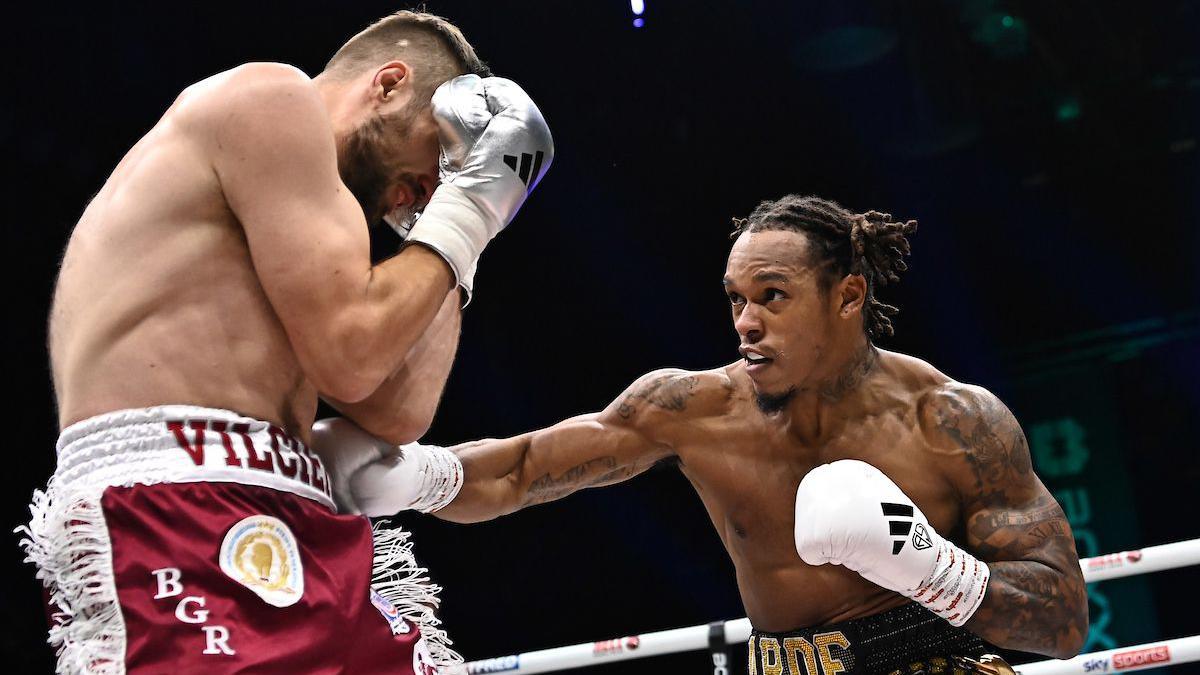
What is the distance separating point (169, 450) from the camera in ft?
3.63

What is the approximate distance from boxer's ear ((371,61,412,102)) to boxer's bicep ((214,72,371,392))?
0.75 feet

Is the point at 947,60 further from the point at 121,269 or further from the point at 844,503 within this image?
the point at 121,269

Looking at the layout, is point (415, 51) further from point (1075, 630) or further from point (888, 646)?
point (1075, 630)

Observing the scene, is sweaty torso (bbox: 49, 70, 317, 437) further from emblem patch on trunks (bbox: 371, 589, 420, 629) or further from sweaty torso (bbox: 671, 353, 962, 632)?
sweaty torso (bbox: 671, 353, 962, 632)

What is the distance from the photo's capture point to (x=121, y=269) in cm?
116

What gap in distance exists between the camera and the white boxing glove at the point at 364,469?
140cm

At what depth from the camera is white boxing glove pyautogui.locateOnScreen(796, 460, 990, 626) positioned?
1.77 metres

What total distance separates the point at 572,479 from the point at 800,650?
53cm

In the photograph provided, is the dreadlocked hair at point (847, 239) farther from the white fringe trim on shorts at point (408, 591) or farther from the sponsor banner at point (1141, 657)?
the white fringe trim on shorts at point (408, 591)

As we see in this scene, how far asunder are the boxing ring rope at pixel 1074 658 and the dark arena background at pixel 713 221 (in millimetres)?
2285

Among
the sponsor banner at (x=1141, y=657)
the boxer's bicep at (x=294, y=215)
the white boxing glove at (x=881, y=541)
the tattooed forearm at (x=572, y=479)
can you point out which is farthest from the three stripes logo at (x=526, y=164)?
the sponsor banner at (x=1141, y=657)

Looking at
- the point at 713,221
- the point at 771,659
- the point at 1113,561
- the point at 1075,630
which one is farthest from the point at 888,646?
the point at 713,221

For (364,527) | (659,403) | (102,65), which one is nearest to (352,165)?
(364,527)

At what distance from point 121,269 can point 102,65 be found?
3.39 meters
